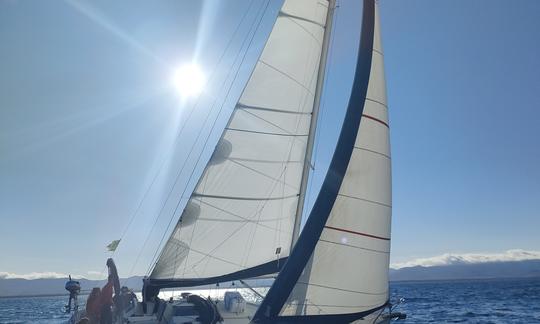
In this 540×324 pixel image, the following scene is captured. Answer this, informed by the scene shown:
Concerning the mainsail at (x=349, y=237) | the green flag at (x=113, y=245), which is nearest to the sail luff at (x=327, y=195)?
the mainsail at (x=349, y=237)

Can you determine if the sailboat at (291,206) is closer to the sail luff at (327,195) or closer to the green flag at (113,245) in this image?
the sail luff at (327,195)

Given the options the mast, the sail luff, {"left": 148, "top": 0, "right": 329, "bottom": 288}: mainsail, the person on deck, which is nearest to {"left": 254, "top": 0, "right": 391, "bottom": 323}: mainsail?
the sail luff

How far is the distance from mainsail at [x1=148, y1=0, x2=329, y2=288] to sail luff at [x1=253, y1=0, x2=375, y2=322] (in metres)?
2.89

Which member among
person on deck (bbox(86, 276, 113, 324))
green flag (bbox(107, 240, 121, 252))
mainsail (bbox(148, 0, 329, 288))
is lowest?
person on deck (bbox(86, 276, 113, 324))

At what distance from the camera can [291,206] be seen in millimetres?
11820

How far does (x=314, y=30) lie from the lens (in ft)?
42.4

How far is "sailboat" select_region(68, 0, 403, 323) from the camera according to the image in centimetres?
781

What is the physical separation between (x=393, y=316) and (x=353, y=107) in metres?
4.84

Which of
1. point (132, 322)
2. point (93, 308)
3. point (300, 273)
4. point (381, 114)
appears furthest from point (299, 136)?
point (93, 308)

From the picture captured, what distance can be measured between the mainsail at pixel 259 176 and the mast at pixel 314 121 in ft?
0.53

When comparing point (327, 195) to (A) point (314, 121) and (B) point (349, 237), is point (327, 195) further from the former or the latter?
(A) point (314, 121)

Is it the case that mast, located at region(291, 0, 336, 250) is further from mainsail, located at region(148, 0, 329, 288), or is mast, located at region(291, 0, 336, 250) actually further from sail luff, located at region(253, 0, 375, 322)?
sail luff, located at region(253, 0, 375, 322)

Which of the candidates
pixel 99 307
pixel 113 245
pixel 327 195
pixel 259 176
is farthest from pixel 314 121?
pixel 99 307

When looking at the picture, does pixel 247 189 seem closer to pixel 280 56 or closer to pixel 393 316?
pixel 280 56
